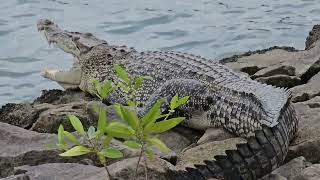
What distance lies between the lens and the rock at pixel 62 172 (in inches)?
133

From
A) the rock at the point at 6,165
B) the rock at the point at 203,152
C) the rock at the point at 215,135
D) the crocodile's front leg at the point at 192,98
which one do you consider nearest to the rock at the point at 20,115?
the crocodile's front leg at the point at 192,98

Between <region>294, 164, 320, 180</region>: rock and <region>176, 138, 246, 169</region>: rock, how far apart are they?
1.91 ft

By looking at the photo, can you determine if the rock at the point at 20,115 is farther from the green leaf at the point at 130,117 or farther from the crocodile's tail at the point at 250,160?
the green leaf at the point at 130,117

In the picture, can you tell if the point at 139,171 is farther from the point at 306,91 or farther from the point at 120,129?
the point at 306,91

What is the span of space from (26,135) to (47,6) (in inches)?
268

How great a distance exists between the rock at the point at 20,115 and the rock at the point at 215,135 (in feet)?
4.80

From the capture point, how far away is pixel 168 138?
14.7 feet

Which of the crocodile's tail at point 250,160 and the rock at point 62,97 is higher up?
the crocodile's tail at point 250,160

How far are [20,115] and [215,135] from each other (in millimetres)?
1787

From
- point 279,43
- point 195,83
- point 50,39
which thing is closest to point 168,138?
point 195,83

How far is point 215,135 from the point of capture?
4.37 metres

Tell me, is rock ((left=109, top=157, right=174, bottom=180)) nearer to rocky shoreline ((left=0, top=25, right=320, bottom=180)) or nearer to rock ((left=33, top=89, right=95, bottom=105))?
rocky shoreline ((left=0, top=25, right=320, bottom=180))

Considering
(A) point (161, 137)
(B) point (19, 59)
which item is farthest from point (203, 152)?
(B) point (19, 59)

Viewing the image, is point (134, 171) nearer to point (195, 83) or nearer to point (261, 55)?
point (195, 83)
